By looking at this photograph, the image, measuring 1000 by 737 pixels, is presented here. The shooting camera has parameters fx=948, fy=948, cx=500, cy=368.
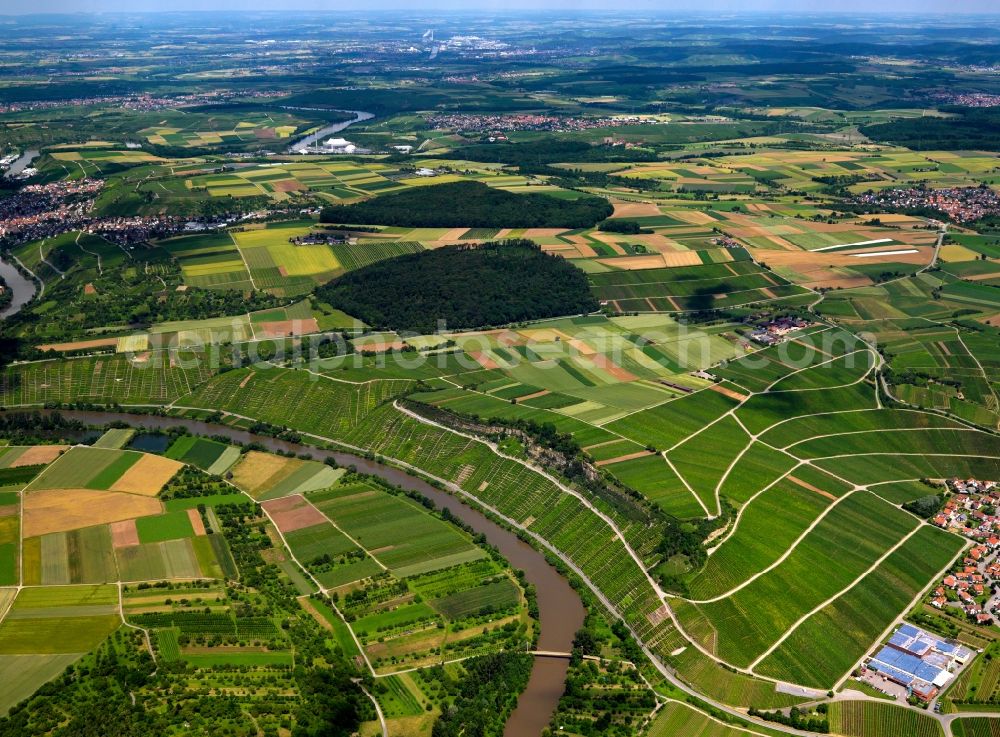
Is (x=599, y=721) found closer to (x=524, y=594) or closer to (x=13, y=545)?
(x=524, y=594)

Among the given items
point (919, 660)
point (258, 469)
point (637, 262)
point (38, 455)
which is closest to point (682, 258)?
point (637, 262)

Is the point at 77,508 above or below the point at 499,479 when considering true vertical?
above

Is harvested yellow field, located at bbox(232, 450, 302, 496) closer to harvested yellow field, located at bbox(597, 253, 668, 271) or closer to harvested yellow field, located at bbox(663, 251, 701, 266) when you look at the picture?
harvested yellow field, located at bbox(597, 253, 668, 271)

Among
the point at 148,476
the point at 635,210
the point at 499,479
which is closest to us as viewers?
the point at 148,476

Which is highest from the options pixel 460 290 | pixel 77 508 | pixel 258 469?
pixel 460 290

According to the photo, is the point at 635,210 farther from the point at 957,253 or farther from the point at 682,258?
the point at 957,253
